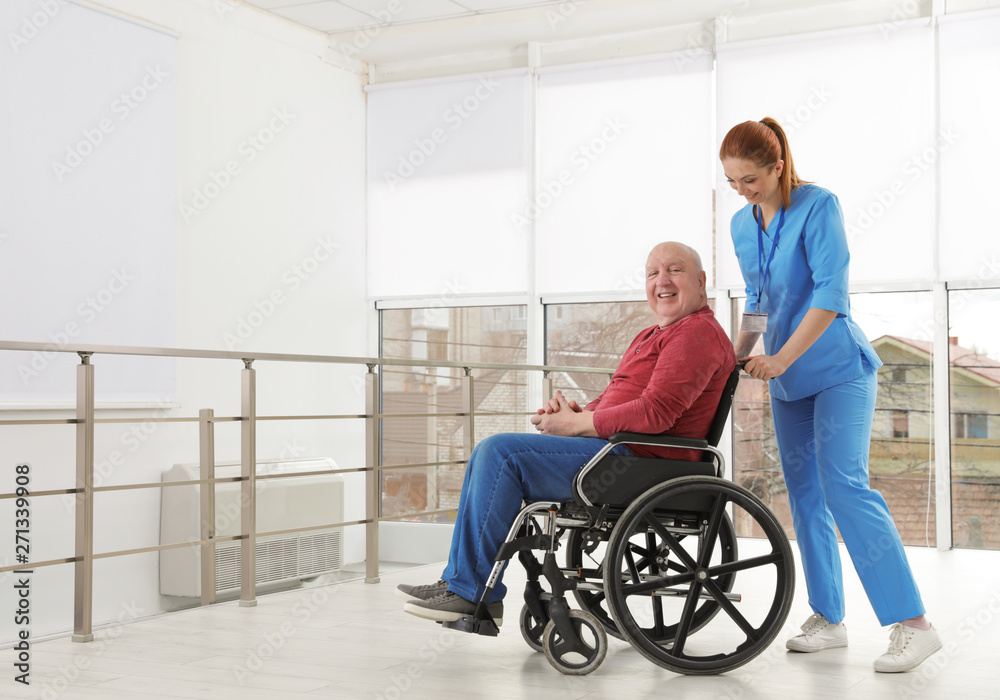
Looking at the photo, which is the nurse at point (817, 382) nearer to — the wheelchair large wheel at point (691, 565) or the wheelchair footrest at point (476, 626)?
the wheelchair large wheel at point (691, 565)

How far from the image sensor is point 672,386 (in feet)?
7.38

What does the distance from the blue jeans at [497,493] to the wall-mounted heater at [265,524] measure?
2.62 meters

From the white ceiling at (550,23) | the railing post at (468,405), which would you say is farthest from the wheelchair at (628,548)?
the white ceiling at (550,23)

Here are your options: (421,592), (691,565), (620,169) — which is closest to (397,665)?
(421,592)

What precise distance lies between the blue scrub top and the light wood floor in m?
0.68

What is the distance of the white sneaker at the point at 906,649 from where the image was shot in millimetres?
2342

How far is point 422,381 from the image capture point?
6.47 m

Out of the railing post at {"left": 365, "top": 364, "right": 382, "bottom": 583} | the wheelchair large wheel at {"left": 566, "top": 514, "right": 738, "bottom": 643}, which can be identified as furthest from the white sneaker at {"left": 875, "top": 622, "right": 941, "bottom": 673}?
the railing post at {"left": 365, "top": 364, "right": 382, "bottom": 583}

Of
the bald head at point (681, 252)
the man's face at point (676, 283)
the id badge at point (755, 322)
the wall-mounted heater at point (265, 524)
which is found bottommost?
the wall-mounted heater at point (265, 524)

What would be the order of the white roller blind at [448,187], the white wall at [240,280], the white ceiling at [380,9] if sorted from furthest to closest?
the white roller blind at [448,187] < the white ceiling at [380,9] < the white wall at [240,280]

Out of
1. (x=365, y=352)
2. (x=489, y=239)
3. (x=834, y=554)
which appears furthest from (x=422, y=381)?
(x=834, y=554)

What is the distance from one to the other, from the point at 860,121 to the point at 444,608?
13.2 ft

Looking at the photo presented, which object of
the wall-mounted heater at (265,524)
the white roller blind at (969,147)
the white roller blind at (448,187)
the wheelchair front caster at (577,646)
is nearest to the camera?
the wheelchair front caster at (577,646)

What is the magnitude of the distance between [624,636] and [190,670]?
1.02m
